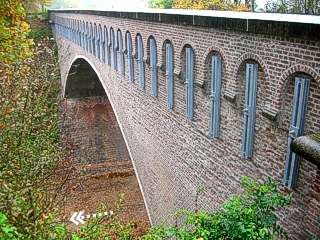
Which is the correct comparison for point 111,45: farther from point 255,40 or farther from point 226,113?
point 255,40

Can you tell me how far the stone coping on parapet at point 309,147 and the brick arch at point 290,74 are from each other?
25.1 inches

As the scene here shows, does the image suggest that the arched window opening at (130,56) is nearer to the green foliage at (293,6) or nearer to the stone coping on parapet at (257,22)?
the stone coping on parapet at (257,22)

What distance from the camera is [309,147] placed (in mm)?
3873

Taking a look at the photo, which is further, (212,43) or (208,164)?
(208,164)

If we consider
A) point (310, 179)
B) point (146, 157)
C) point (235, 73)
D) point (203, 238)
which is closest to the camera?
point (203, 238)

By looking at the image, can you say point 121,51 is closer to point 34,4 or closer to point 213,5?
point 213,5

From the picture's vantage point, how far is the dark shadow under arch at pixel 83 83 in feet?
75.4

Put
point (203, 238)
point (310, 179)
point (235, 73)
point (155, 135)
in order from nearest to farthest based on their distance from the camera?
point (203, 238) → point (310, 179) → point (235, 73) → point (155, 135)

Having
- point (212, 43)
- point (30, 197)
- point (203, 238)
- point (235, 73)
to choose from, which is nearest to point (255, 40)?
point (235, 73)

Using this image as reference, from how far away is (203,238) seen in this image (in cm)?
423

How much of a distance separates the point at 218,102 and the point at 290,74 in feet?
5.84

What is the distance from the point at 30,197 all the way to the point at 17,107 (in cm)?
213

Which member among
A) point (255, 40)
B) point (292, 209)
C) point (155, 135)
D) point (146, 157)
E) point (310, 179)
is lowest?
point (146, 157)

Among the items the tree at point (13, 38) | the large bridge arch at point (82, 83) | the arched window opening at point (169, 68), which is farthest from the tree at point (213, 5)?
the tree at point (13, 38)
